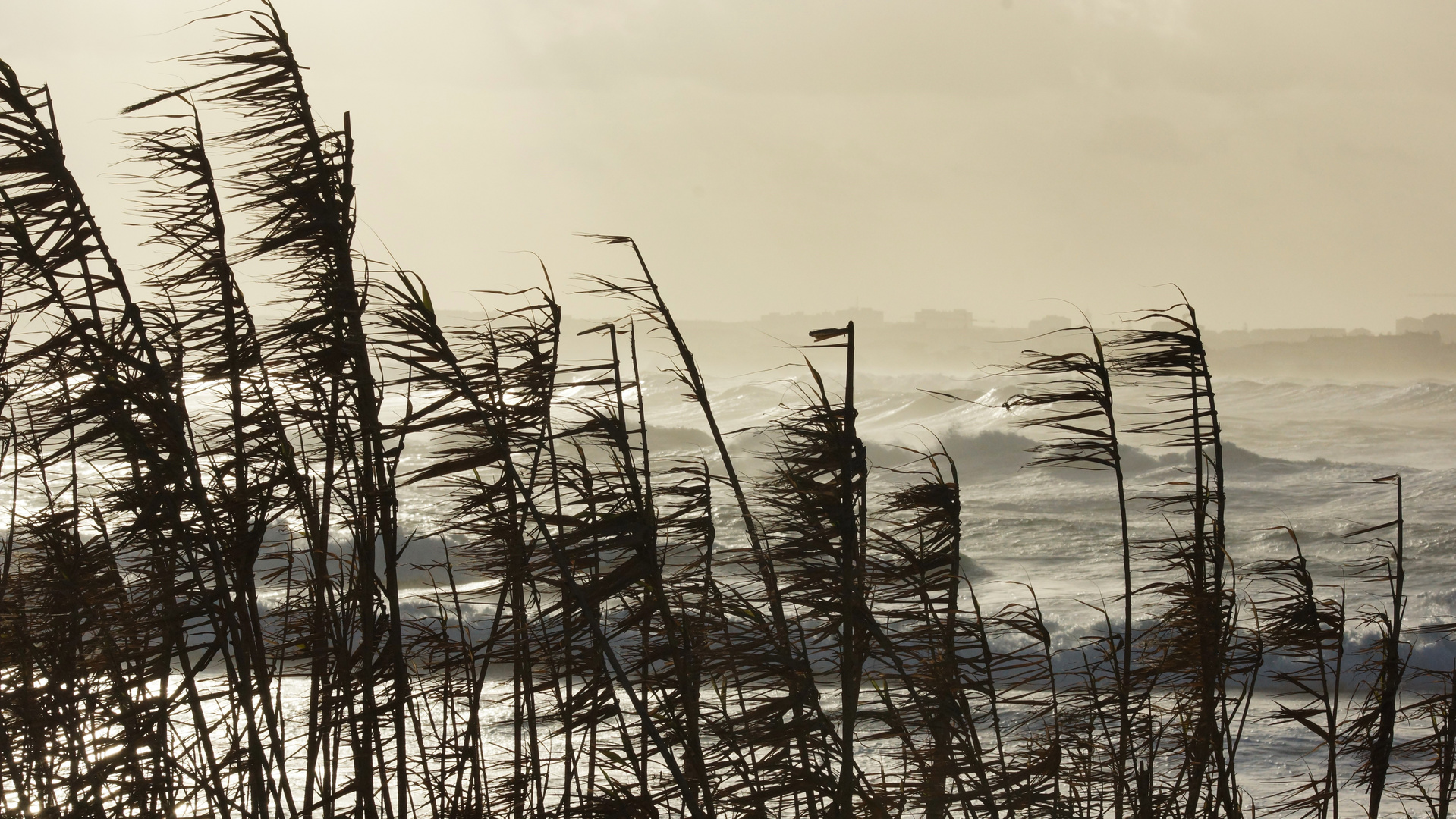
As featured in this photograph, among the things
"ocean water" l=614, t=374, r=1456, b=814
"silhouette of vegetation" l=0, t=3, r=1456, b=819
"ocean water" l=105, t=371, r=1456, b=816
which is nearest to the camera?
"silhouette of vegetation" l=0, t=3, r=1456, b=819

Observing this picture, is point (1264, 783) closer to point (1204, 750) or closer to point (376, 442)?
point (1204, 750)

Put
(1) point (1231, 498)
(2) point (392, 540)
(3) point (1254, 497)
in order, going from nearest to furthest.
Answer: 1. (2) point (392, 540)
2. (3) point (1254, 497)
3. (1) point (1231, 498)

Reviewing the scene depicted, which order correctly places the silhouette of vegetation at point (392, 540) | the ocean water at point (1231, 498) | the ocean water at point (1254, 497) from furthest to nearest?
the ocean water at point (1254, 497), the ocean water at point (1231, 498), the silhouette of vegetation at point (392, 540)

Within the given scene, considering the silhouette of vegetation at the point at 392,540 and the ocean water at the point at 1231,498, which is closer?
the silhouette of vegetation at the point at 392,540

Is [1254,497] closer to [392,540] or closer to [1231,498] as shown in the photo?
[1231,498]

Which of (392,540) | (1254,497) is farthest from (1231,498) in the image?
(392,540)

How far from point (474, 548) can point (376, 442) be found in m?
0.92

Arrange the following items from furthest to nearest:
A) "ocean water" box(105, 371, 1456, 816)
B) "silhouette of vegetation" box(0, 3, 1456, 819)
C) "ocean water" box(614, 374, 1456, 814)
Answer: "ocean water" box(614, 374, 1456, 814)
"ocean water" box(105, 371, 1456, 816)
"silhouette of vegetation" box(0, 3, 1456, 819)

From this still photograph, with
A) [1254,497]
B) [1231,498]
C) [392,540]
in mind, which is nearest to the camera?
[392,540]

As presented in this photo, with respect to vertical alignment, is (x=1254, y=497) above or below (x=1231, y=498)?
above

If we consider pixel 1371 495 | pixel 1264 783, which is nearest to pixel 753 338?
pixel 1371 495

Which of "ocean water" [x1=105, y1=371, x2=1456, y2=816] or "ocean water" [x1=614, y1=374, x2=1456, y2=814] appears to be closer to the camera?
"ocean water" [x1=105, y1=371, x2=1456, y2=816]

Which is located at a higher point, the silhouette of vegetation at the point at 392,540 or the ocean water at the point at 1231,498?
the silhouette of vegetation at the point at 392,540

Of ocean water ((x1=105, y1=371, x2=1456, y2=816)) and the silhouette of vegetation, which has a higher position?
the silhouette of vegetation
